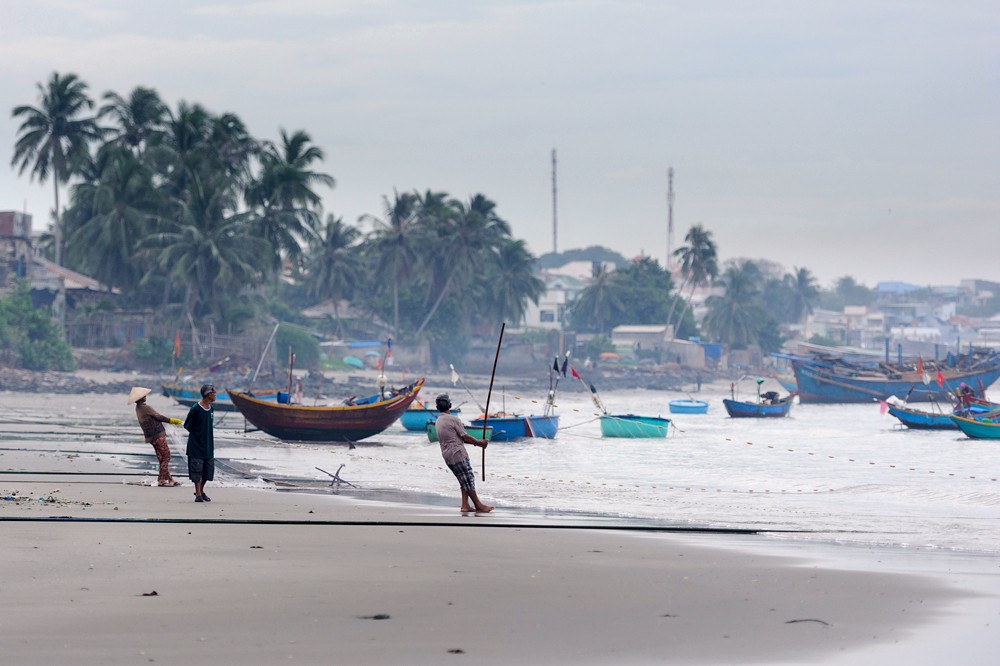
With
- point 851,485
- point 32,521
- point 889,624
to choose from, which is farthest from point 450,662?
point 851,485

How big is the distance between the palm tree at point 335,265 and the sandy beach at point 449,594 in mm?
68697

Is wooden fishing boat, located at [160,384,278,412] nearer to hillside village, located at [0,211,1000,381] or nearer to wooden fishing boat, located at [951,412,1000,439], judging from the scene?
hillside village, located at [0,211,1000,381]

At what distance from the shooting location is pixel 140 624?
7.02 meters

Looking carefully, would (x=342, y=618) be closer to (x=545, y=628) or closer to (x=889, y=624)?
(x=545, y=628)

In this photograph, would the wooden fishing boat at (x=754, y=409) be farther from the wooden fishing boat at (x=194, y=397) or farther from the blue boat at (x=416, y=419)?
the wooden fishing boat at (x=194, y=397)

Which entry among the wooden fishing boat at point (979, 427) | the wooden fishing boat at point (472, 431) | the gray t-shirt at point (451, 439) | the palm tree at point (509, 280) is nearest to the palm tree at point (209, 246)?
the wooden fishing boat at point (472, 431)

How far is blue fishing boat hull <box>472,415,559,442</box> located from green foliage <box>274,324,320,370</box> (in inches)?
1186

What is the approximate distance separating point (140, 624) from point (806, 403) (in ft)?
215

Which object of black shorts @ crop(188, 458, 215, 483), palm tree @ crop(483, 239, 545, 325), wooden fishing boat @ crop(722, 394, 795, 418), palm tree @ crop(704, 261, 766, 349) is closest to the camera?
black shorts @ crop(188, 458, 215, 483)

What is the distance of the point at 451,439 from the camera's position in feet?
42.3

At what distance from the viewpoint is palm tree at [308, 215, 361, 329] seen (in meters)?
80.5

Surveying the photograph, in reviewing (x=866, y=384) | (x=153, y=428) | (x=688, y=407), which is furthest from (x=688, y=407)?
(x=153, y=428)

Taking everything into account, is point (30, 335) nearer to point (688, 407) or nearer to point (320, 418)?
point (320, 418)

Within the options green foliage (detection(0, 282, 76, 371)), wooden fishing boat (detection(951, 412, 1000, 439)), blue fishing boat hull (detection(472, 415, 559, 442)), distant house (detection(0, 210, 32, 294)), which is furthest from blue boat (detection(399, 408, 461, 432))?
distant house (detection(0, 210, 32, 294))
